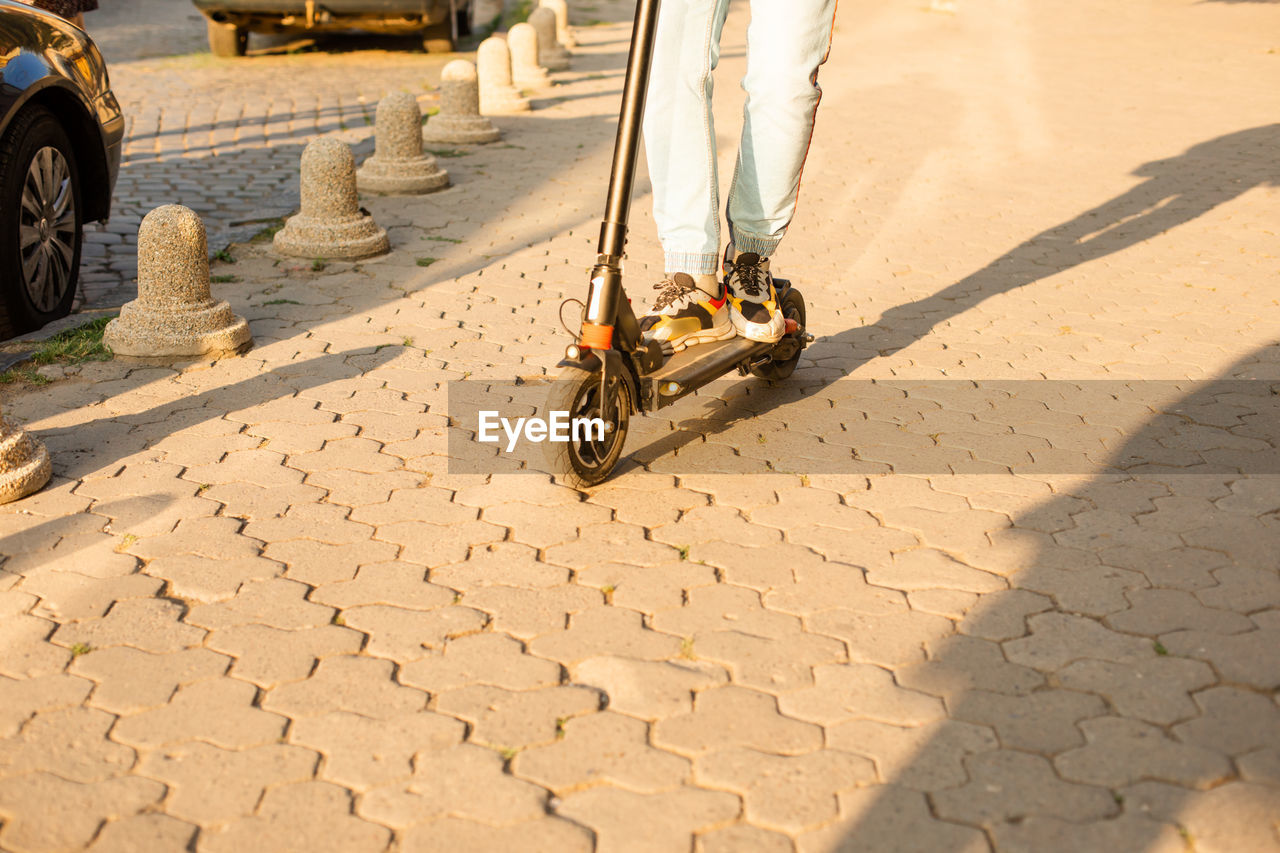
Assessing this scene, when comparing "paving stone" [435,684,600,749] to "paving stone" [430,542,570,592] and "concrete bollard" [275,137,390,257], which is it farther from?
"concrete bollard" [275,137,390,257]

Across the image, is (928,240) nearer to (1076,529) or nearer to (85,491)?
(1076,529)

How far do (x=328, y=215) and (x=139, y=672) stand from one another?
158 inches

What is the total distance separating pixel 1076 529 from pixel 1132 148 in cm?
744

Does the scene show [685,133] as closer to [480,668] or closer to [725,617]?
[725,617]

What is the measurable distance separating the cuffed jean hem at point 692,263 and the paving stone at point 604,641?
1.41m

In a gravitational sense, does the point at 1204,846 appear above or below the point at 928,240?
above

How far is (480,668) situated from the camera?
9.59ft

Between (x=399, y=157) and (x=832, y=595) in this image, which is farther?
(x=399, y=157)

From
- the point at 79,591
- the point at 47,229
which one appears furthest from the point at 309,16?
the point at 79,591

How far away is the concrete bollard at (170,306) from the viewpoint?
16.2 feet

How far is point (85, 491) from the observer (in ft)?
12.5

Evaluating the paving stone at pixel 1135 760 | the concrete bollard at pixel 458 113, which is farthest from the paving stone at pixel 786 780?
the concrete bollard at pixel 458 113

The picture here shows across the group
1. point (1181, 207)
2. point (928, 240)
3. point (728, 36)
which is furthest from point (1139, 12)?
point (928, 240)

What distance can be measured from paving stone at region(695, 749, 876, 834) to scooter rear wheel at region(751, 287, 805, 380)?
224 centimetres
